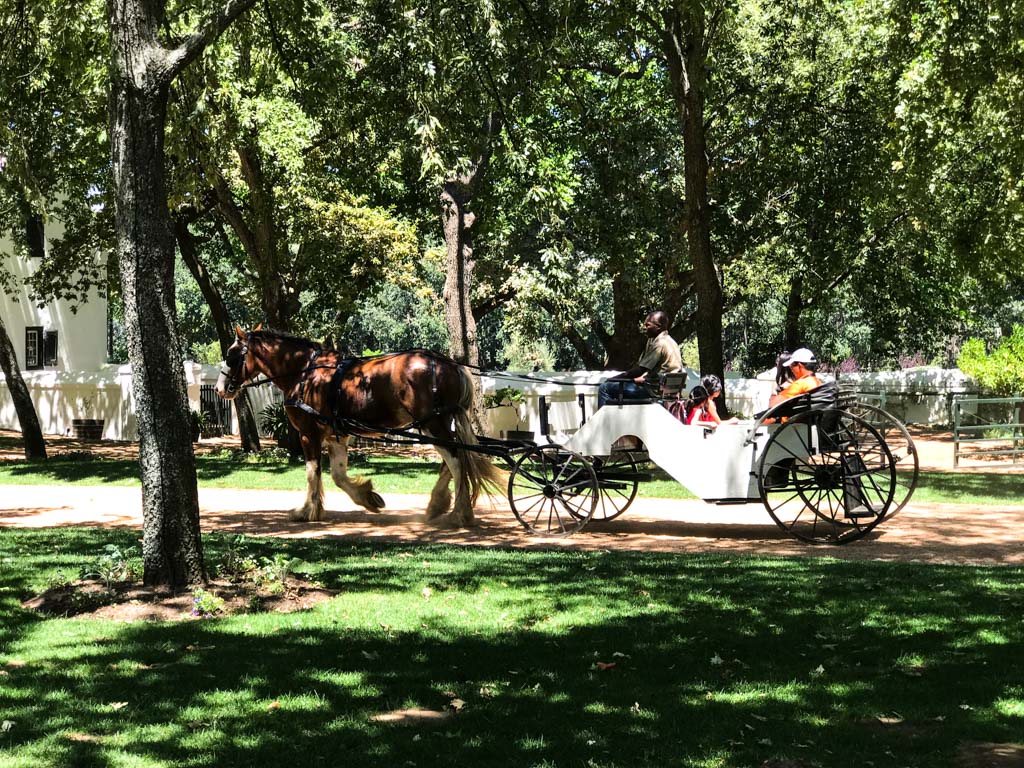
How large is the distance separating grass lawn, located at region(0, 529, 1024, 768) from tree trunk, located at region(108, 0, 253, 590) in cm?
89

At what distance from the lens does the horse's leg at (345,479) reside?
45.1ft

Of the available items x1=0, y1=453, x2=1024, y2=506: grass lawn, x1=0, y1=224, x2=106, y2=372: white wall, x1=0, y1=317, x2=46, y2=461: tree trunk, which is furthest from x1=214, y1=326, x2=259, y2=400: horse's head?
x1=0, y1=224, x2=106, y2=372: white wall

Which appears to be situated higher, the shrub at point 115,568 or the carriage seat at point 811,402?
the carriage seat at point 811,402

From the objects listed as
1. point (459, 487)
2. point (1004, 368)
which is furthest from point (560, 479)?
point (1004, 368)

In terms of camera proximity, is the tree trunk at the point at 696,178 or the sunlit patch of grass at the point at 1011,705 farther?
the tree trunk at the point at 696,178

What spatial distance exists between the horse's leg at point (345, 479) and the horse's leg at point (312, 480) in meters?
0.20

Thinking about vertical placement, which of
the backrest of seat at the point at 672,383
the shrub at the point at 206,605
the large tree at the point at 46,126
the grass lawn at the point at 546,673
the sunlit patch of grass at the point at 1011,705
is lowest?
the sunlit patch of grass at the point at 1011,705

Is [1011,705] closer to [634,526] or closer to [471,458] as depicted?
[634,526]

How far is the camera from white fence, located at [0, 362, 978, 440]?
104 feet

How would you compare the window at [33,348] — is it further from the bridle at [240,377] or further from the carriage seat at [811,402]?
the carriage seat at [811,402]

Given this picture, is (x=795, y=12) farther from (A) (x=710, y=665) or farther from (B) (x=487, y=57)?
(A) (x=710, y=665)

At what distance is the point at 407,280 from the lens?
28.4 m

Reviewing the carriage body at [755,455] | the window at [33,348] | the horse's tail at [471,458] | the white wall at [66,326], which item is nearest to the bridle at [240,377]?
the horse's tail at [471,458]

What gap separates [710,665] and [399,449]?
20989mm
